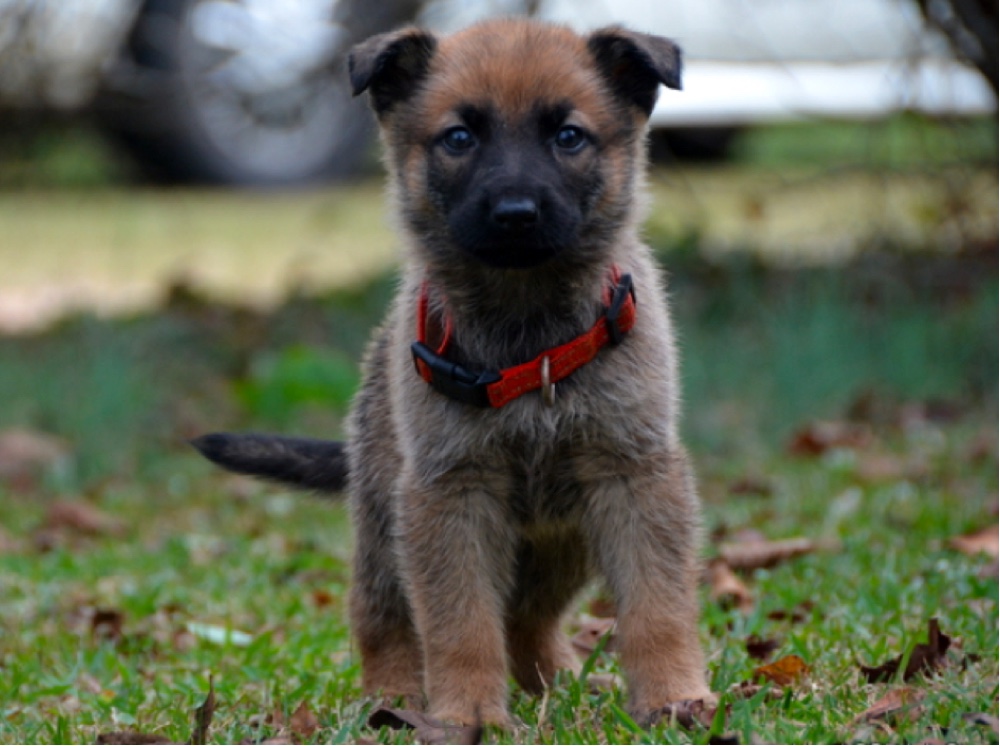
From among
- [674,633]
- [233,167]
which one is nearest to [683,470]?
[674,633]

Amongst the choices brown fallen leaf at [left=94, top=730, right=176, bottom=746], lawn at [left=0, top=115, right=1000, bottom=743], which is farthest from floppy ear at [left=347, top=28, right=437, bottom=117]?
brown fallen leaf at [left=94, top=730, right=176, bottom=746]

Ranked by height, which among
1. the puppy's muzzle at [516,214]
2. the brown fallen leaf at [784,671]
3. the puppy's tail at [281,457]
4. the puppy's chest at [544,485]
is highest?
the puppy's muzzle at [516,214]

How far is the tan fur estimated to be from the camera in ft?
9.95

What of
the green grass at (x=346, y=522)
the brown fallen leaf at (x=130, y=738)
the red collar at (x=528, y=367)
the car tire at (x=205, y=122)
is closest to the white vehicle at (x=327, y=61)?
the car tire at (x=205, y=122)

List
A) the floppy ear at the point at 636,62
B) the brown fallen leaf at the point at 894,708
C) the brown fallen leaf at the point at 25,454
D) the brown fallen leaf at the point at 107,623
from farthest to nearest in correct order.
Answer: the brown fallen leaf at the point at 25,454 → the brown fallen leaf at the point at 107,623 → the floppy ear at the point at 636,62 → the brown fallen leaf at the point at 894,708

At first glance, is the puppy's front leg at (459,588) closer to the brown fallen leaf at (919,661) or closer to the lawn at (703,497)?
the lawn at (703,497)

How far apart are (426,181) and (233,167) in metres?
8.36

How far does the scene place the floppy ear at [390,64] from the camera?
10.7 feet

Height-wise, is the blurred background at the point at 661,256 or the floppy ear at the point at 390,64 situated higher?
the floppy ear at the point at 390,64

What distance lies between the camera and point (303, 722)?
3.03m

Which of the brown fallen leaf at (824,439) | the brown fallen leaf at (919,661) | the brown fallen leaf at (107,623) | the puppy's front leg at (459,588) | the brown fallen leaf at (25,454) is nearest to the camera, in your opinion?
the puppy's front leg at (459,588)

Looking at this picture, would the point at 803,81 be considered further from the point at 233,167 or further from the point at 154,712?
the point at 154,712

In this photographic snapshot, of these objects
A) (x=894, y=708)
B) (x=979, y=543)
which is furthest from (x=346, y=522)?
(x=894, y=708)

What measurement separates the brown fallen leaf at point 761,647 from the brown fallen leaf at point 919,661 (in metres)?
0.36
